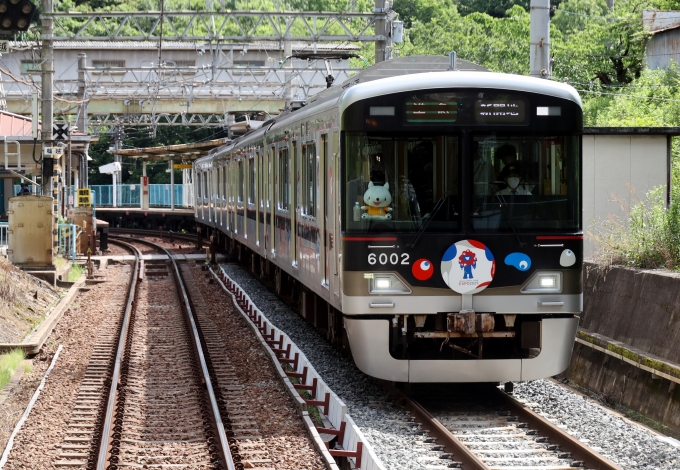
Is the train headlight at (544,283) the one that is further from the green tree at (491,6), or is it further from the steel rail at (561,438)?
the green tree at (491,6)

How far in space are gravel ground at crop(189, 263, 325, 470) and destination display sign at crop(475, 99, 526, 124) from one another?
2.91 metres

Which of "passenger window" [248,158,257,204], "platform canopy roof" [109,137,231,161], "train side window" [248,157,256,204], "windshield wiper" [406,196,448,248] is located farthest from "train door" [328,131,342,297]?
"platform canopy roof" [109,137,231,161]

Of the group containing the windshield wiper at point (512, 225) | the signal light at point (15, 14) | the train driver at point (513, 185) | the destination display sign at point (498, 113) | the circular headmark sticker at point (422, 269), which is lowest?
the circular headmark sticker at point (422, 269)

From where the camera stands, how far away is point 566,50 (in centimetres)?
3866

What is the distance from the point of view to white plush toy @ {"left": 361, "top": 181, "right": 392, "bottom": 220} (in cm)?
861

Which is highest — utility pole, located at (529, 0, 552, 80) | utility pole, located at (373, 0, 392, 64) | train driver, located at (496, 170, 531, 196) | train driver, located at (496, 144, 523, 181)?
utility pole, located at (373, 0, 392, 64)

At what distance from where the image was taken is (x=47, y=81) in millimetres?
20125

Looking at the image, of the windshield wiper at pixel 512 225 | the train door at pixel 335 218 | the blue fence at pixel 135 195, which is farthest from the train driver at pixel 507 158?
the blue fence at pixel 135 195

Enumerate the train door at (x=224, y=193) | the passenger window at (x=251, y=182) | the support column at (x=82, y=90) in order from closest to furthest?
the passenger window at (x=251, y=182), the train door at (x=224, y=193), the support column at (x=82, y=90)

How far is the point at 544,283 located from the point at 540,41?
13.4 feet

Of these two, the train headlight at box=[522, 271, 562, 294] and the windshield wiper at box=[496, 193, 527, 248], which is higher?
the windshield wiper at box=[496, 193, 527, 248]

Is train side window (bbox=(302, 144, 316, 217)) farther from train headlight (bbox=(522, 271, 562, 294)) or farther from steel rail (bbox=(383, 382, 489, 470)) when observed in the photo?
train headlight (bbox=(522, 271, 562, 294))

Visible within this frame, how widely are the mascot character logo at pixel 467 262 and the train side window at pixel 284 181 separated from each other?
A: 16.6 feet

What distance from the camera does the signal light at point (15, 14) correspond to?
12516mm
